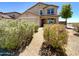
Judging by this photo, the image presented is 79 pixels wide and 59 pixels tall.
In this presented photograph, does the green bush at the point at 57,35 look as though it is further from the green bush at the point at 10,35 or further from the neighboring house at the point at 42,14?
the green bush at the point at 10,35

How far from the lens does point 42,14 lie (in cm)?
411

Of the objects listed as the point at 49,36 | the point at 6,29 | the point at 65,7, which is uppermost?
the point at 65,7

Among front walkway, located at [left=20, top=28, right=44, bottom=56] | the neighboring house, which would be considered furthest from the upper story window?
front walkway, located at [left=20, top=28, right=44, bottom=56]

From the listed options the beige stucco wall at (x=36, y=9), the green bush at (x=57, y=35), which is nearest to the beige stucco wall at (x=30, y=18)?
the beige stucco wall at (x=36, y=9)

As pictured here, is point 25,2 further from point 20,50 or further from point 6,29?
point 20,50

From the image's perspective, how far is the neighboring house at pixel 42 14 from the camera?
13.1ft

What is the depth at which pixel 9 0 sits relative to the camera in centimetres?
361

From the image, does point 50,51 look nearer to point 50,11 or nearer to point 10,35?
point 10,35

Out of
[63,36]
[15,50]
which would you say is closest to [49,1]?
[63,36]

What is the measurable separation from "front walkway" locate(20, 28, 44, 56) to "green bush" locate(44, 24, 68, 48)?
0.41 metres

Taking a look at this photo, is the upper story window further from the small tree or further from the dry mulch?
the dry mulch

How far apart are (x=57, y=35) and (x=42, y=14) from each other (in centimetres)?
89

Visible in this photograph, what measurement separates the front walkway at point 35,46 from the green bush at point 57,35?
0.41 meters

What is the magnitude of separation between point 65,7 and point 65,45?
961 mm
